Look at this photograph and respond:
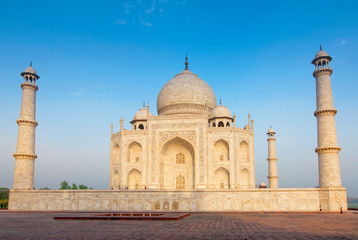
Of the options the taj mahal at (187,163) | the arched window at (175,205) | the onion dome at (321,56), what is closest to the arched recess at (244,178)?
the taj mahal at (187,163)

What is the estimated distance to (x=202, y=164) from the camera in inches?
996

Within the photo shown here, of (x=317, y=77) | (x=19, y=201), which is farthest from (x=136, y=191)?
(x=317, y=77)

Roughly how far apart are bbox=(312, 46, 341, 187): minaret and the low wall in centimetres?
90

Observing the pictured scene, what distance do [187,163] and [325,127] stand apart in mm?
11321

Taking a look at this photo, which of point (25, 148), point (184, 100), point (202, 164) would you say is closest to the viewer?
point (25, 148)

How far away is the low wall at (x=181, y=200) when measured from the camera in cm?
2025

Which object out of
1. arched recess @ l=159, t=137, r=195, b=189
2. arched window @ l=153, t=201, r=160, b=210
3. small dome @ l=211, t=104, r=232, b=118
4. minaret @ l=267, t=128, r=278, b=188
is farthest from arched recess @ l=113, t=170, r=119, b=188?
minaret @ l=267, t=128, r=278, b=188

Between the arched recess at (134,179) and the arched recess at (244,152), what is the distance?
27.4 ft

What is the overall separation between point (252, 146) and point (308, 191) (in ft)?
24.5

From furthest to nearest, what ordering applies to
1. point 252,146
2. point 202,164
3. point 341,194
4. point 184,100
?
1. point 184,100
2. point 252,146
3. point 202,164
4. point 341,194

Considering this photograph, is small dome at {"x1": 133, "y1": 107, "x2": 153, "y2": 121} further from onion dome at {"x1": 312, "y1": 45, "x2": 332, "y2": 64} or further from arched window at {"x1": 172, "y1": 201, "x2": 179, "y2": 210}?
onion dome at {"x1": 312, "y1": 45, "x2": 332, "y2": 64}

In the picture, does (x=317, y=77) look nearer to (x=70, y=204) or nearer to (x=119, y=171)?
(x=119, y=171)

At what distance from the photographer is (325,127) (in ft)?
67.5

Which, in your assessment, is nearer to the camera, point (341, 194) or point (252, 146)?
point (341, 194)
